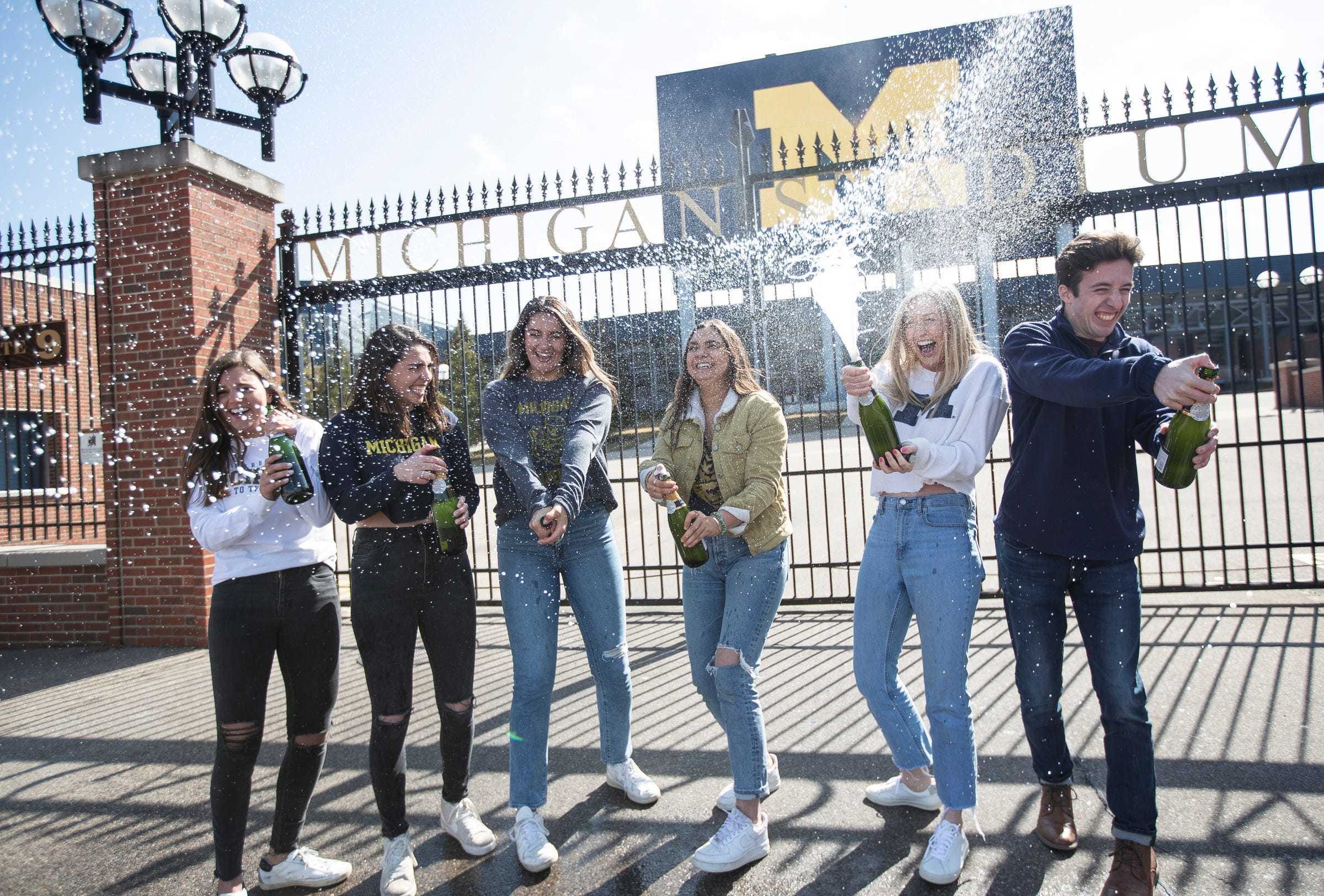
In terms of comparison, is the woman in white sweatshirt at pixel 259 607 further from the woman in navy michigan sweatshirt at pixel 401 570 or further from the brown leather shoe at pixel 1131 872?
the brown leather shoe at pixel 1131 872

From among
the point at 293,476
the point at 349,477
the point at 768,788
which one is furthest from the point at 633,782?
the point at 293,476

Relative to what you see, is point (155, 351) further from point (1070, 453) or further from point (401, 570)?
point (1070, 453)

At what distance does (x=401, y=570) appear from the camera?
276cm

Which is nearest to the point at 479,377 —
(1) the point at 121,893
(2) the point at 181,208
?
(2) the point at 181,208

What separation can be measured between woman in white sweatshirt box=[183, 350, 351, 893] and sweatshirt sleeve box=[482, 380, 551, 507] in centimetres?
64

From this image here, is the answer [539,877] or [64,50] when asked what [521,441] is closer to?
[539,877]

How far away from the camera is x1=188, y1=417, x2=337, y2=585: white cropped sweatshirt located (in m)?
2.64

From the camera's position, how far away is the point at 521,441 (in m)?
3.07

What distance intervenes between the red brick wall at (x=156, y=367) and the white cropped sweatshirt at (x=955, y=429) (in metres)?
5.39

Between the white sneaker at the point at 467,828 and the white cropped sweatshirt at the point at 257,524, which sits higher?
the white cropped sweatshirt at the point at 257,524

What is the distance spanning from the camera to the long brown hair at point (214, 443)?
2.76 metres

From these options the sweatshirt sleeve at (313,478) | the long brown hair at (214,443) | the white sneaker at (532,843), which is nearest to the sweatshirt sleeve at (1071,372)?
the white sneaker at (532,843)

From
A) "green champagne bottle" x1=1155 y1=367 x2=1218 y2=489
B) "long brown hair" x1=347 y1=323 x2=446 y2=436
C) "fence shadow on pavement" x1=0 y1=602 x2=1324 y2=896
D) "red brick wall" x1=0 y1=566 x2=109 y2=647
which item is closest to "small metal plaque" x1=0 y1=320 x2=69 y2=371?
"red brick wall" x1=0 y1=566 x2=109 y2=647

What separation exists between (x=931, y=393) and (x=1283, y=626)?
3.91 meters
